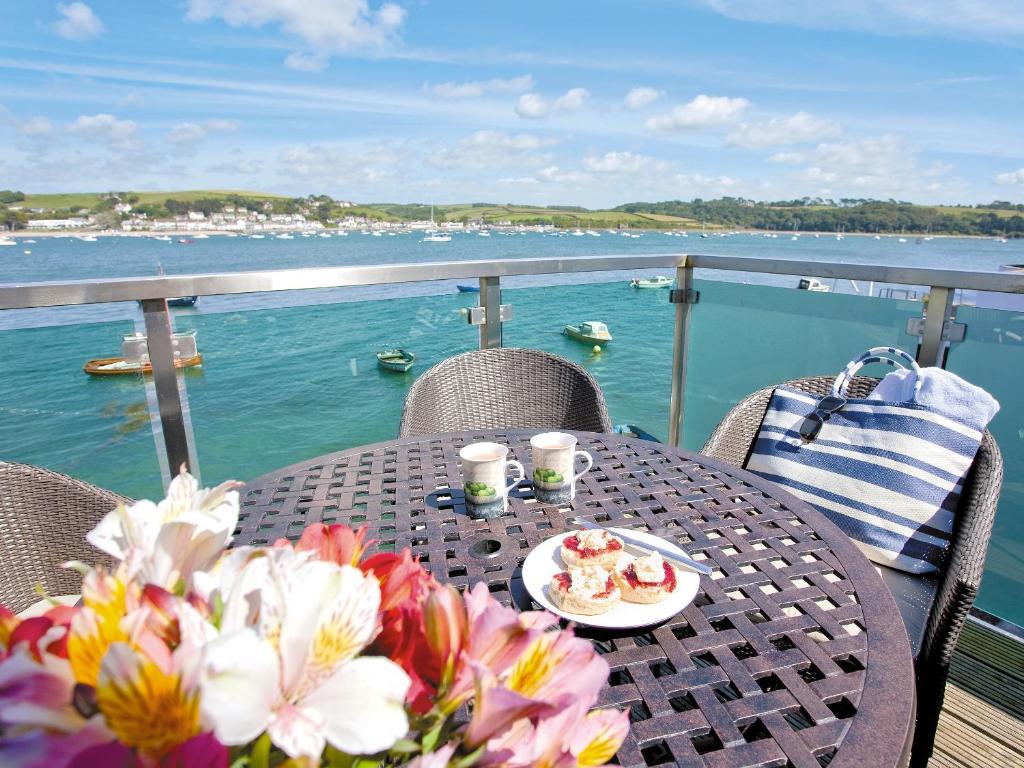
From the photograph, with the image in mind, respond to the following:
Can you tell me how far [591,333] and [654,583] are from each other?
2.43 meters

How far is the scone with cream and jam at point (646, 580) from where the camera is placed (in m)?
0.90

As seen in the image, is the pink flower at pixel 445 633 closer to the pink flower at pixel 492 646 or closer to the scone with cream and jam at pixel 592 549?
the pink flower at pixel 492 646

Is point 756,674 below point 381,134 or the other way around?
below

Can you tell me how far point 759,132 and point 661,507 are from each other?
54.0 meters

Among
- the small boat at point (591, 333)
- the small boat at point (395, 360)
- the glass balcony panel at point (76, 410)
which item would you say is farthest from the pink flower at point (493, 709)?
the small boat at point (591, 333)

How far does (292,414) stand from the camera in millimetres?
2936

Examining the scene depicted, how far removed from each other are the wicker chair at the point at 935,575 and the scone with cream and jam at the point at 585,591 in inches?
28.0

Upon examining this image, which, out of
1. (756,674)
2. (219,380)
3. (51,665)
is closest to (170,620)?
(51,665)

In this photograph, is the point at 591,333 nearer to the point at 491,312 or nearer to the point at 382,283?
the point at 491,312

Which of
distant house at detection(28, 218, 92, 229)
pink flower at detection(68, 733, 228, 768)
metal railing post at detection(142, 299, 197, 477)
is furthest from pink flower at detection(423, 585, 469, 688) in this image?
distant house at detection(28, 218, 92, 229)

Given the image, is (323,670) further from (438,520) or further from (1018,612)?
(1018,612)

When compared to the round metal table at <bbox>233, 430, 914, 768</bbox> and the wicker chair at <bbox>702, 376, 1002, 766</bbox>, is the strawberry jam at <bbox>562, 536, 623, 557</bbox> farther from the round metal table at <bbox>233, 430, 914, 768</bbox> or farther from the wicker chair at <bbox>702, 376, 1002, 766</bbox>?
the wicker chair at <bbox>702, 376, 1002, 766</bbox>

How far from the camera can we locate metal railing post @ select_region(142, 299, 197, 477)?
6.84 feet

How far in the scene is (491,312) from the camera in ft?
9.04
